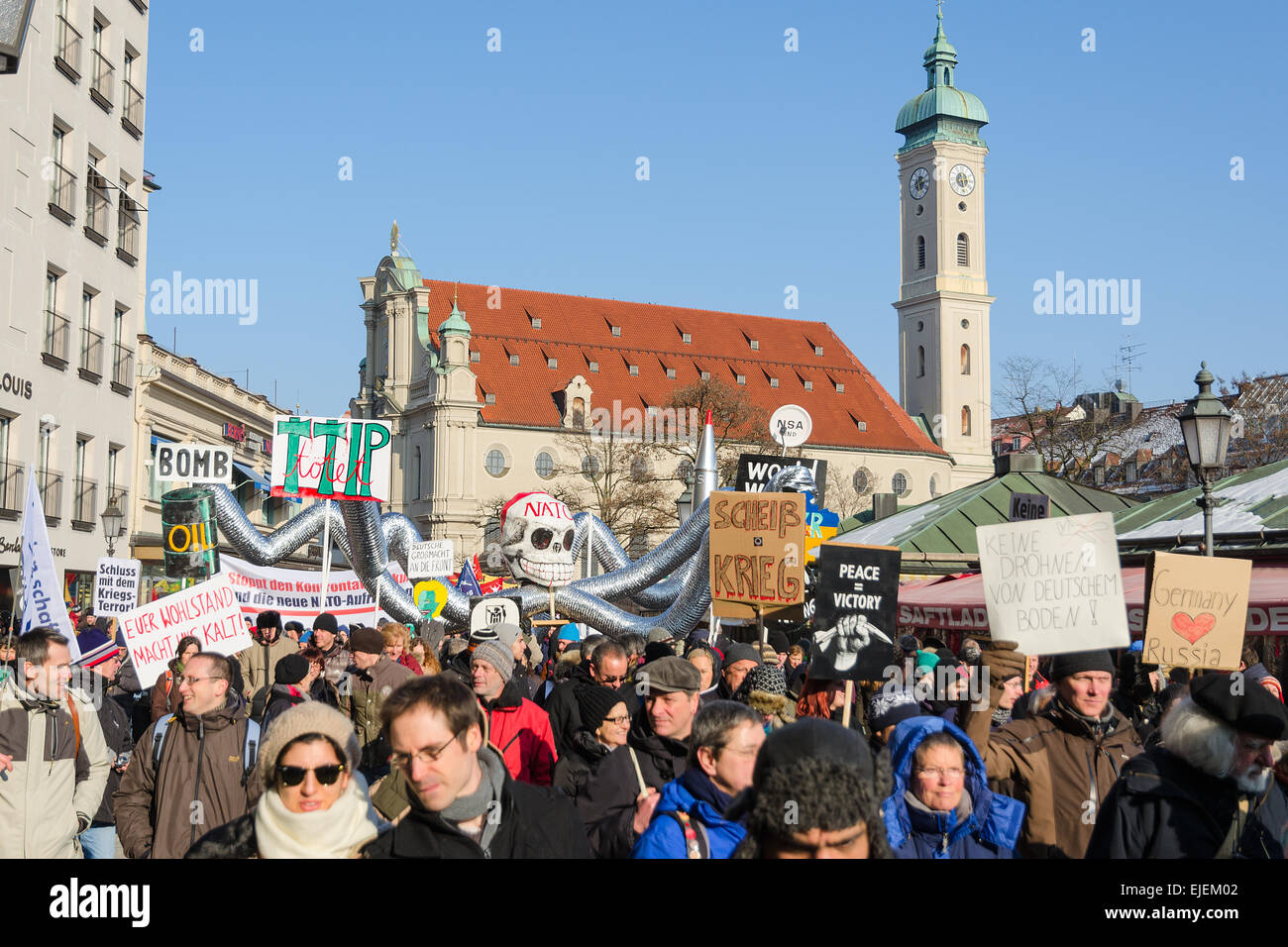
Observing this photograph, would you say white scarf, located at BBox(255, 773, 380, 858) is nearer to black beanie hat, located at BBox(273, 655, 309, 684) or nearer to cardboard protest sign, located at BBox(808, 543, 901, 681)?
black beanie hat, located at BBox(273, 655, 309, 684)

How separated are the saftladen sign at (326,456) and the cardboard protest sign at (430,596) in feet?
8.91

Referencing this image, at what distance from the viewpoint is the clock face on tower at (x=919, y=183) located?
9519 cm

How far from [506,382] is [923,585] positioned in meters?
65.6

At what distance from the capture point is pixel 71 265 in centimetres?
2791

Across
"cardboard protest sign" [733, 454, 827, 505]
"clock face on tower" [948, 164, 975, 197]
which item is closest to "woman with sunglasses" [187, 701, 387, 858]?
"cardboard protest sign" [733, 454, 827, 505]

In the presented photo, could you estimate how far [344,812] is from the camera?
3.92m

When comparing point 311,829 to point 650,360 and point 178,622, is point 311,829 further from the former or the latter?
point 650,360

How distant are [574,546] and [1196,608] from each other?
13.1 meters

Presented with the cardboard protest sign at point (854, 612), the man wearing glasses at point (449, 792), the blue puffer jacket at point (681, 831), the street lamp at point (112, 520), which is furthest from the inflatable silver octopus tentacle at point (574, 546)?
the man wearing glasses at point (449, 792)

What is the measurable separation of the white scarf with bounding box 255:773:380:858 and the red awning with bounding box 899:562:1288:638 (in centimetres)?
954

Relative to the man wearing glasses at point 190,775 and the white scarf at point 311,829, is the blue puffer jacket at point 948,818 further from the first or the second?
the man wearing glasses at point 190,775

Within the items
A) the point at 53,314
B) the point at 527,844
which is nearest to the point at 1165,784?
the point at 527,844

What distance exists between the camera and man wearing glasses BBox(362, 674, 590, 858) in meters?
3.79
